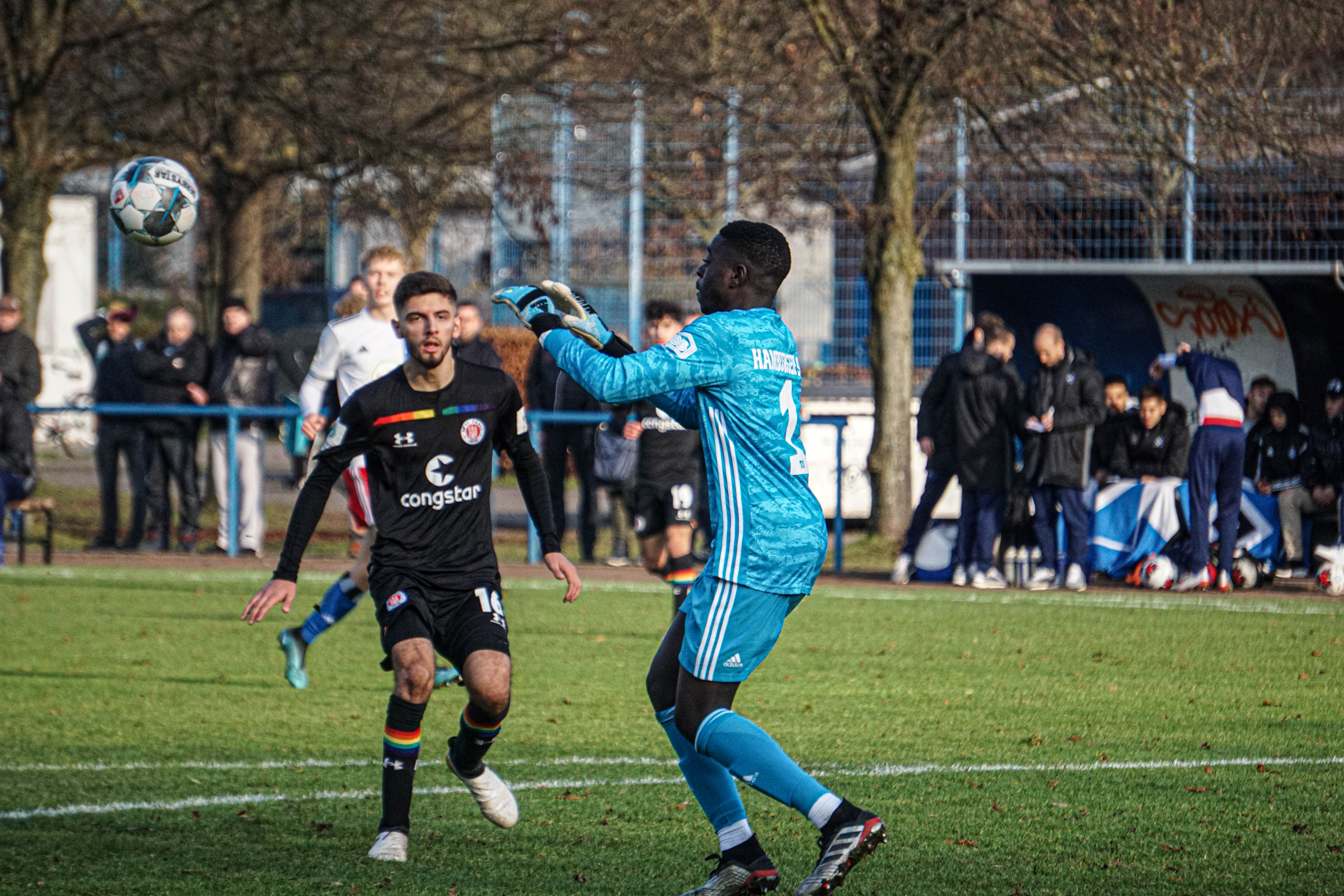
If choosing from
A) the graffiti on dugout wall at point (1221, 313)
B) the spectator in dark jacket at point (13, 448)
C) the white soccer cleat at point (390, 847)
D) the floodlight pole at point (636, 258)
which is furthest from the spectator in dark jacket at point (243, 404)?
the white soccer cleat at point (390, 847)

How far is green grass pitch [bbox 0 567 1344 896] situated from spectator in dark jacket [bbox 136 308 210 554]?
361cm

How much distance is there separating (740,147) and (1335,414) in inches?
399

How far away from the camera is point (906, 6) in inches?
587

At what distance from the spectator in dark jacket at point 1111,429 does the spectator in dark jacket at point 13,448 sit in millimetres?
8940

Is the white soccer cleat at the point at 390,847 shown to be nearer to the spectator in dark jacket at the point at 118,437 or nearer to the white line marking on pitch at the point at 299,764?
the white line marking on pitch at the point at 299,764

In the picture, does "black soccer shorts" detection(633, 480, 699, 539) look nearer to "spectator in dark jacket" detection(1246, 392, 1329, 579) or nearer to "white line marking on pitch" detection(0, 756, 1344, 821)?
"white line marking on pitch" detection(0, 756, 1344, 821)

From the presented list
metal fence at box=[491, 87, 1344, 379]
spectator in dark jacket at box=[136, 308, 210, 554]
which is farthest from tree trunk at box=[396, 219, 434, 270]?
spectator in dark jacket at box=[136, 308, 210, 554]

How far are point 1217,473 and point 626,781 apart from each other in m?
8.10

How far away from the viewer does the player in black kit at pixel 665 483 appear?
33.6ft

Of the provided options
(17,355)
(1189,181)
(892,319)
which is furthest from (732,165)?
(17,355)

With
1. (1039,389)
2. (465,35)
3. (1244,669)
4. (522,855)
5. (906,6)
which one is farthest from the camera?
(465,35)

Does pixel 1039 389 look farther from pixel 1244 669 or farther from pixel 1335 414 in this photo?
pixel 1244 669

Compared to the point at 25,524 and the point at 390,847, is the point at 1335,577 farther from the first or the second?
the point at 25,524

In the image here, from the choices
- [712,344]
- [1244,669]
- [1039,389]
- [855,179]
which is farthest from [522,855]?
[855,179]
